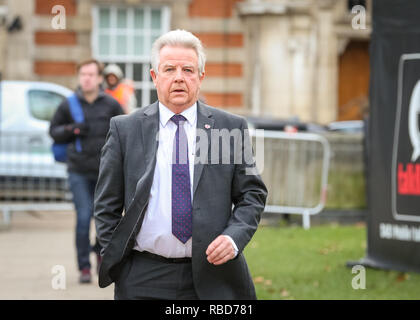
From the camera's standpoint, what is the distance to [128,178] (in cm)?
457

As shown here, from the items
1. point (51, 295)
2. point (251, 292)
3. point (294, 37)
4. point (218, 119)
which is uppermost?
point (294, 37)

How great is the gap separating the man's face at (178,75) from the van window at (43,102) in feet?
39.2

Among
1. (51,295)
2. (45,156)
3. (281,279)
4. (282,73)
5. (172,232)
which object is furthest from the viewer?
(282,73)

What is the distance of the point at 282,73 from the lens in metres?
22.2

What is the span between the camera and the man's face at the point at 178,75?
14.8 ft

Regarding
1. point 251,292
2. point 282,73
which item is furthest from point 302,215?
point 251,292

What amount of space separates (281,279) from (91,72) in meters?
2.75

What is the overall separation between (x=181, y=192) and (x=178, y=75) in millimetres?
557

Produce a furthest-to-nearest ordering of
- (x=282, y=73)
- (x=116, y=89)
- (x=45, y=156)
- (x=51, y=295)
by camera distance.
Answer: (x=282, y=73) < (x=45, y=156) < (x=116, y=89) < (x=51, y=295)

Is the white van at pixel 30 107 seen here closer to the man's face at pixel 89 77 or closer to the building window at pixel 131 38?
the man's face at pixel 89 77

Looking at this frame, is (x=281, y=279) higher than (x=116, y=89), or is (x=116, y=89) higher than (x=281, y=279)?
(x=116, y=89)

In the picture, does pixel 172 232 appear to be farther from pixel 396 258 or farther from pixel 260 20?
pixel 260 20

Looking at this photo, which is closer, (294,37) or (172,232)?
(172,232)

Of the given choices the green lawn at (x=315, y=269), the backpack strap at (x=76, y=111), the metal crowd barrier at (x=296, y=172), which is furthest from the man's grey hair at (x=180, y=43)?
the metal crowd barrier at (x=296, y=172)
